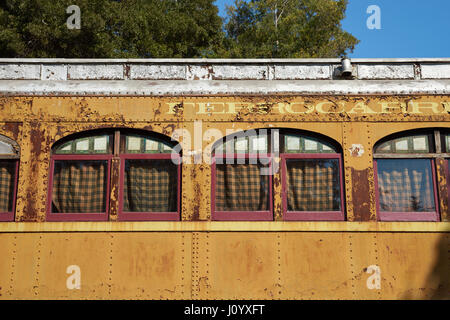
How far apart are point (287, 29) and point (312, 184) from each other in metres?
17.8

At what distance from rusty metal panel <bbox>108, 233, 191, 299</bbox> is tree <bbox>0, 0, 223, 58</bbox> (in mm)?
13746

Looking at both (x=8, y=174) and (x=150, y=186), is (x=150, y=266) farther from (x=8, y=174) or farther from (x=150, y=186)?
(x=8, y=174)

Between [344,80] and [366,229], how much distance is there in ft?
6.22

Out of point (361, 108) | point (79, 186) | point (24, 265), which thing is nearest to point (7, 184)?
point (79, 186)

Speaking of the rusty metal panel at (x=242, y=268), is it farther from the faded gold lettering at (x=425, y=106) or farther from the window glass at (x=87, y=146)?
the faded gold lettering at (x=425, y=106)

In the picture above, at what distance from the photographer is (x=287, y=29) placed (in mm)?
22078

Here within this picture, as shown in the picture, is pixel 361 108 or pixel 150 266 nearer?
pixel 150 266

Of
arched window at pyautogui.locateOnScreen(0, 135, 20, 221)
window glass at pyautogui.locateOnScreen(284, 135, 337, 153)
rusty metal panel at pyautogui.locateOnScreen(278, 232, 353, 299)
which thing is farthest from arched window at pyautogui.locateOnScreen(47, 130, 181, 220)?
rusty metal panel at pyautogui.locateOnScreen(278, 232, 353, 299)

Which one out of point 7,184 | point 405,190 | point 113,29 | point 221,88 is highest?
point 113,29

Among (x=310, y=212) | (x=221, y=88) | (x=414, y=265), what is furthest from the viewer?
(x=221, y=88)

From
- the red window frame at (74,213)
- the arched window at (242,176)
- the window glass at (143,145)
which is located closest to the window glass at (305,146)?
the arched window at (242,176)

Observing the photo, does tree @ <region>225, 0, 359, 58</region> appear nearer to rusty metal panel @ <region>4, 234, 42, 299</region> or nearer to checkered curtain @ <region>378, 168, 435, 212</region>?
checkered curtain @ <region>378, 168, 435, 212</region>

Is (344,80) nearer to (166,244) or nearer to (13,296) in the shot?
(166,244)

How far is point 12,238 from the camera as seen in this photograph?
5430mm
